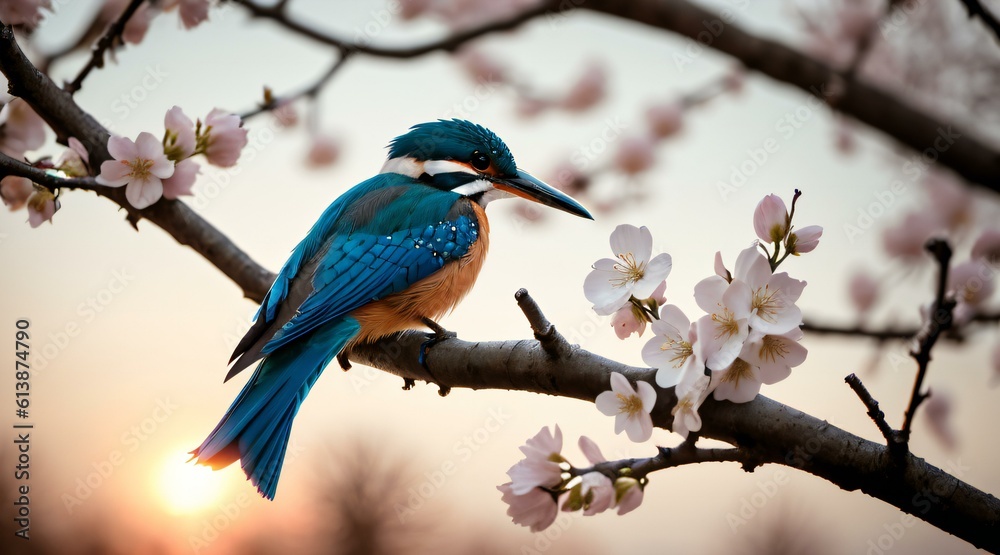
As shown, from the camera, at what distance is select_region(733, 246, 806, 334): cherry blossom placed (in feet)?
3.60

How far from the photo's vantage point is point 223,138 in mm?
1809

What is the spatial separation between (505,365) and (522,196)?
710mm

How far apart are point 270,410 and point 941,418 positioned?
10.1 feet

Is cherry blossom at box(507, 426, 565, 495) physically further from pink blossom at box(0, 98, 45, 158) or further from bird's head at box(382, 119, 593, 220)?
pink blossom at box(0, 98, 45, 158)

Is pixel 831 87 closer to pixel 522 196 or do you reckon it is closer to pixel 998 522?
pixel 522 196

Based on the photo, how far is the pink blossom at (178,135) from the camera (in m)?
1.73

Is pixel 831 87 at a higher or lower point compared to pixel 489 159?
higher

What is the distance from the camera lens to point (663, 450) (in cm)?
118

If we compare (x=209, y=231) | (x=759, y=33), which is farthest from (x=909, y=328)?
(x=209, y=231)

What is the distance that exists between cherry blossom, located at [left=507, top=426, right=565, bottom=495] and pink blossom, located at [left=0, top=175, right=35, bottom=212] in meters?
1.37

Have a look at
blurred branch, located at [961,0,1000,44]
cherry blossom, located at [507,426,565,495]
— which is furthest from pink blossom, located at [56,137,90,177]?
A: blurred branch, located at [961,0,1000,44]

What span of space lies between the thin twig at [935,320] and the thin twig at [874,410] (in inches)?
2.4

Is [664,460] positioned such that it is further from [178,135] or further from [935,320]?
[178,135]

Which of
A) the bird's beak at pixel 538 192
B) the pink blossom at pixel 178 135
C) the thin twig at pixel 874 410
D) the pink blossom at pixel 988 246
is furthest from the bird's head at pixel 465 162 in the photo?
the pink blossom at pixel 988 246
